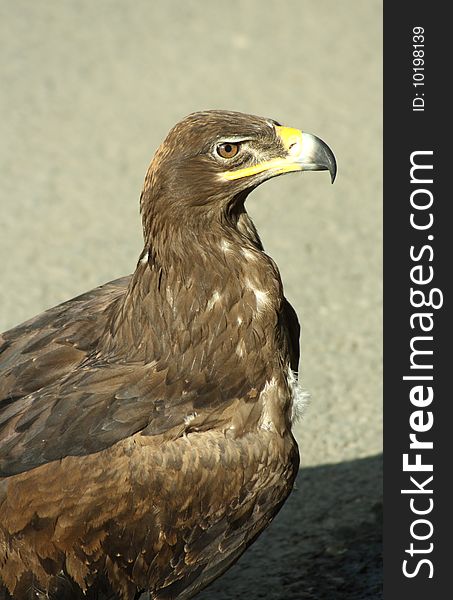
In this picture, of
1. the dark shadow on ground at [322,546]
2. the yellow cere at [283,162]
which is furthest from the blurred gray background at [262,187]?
the yellow cere at [283,162]

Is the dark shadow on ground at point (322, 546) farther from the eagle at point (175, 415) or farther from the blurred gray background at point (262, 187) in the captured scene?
the eagle at point (175, 415)

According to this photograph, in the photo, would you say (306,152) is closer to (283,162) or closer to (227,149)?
(283,162)

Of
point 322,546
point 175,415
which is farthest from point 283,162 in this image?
point 322,546

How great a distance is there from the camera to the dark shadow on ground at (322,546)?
547cm

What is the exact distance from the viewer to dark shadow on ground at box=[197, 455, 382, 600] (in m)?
5.47

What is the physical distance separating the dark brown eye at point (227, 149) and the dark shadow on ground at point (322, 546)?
1998mm

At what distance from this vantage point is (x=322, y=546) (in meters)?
5.71

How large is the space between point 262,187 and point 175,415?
14.7 ft

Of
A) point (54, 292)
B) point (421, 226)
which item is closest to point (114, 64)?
point (54, 292)

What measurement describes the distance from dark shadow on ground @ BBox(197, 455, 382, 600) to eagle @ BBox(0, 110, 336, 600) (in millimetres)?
954

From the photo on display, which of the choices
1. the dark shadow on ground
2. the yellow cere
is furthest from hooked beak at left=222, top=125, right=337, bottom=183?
the dark shadow on ground

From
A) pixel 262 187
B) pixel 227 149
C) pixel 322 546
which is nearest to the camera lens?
pixel 227 149

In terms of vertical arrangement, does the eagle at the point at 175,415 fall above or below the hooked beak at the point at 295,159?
below

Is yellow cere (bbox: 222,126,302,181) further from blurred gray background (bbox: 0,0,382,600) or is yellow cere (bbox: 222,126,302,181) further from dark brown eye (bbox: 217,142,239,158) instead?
blurred gray background (bbox: 0,0,382,600)
